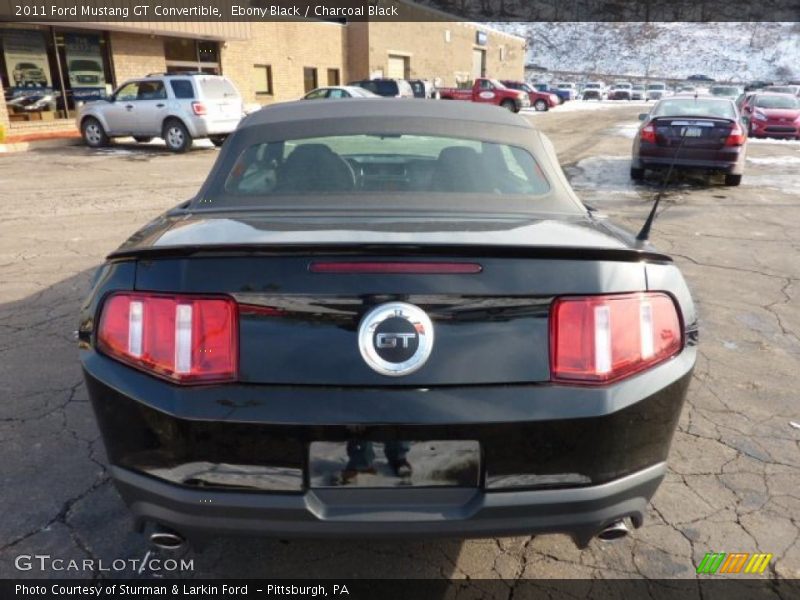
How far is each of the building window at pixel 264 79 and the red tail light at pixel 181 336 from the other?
29.2m

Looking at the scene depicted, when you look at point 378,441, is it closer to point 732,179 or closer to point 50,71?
point 732,179

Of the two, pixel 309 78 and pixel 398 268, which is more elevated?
pixel 309 78

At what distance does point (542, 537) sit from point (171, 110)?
16.1 metres

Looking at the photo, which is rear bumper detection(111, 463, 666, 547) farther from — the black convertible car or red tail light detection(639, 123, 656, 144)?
red tail light detection(639, 123, 656, 144)

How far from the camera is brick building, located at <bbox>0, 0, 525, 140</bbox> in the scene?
19000mm

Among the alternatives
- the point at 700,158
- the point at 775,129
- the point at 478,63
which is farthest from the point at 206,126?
the point at 478,63

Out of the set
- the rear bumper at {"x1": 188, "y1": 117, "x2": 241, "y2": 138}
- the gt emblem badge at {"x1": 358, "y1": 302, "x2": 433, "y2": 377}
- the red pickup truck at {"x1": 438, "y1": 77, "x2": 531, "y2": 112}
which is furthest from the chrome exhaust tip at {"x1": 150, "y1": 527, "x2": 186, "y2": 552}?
the red pickup truck at {"x1": 438, "y1": 77, "x2": 531, "y2": 112}

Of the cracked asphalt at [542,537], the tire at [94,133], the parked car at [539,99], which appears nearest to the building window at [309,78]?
the parked car at [539,99]

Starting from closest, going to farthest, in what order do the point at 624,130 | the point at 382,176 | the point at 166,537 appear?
the point at 166,537, the point at 382,176, the point at 624,130

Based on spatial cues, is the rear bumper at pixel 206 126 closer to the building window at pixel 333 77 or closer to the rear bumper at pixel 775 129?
the rear bumper at pixel 775 129

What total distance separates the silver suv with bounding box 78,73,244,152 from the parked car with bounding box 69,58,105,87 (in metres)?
4.37

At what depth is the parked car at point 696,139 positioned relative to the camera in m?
10.5

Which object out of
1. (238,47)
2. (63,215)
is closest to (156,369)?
(63,215)

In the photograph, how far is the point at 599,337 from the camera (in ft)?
5.83
